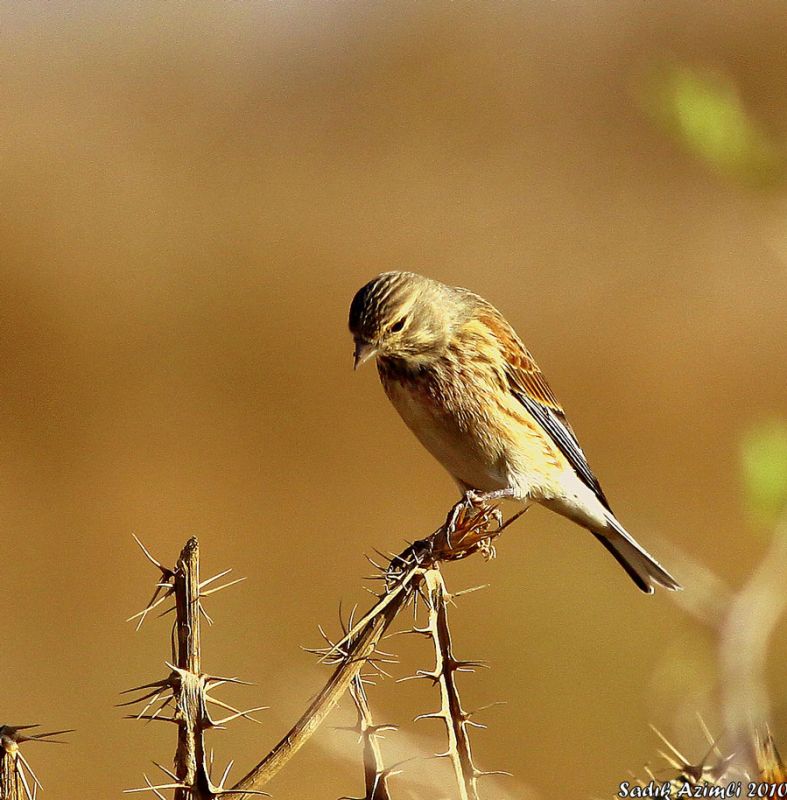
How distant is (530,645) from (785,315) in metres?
6.82

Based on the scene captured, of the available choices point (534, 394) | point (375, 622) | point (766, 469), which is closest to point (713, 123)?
point (766, 469)

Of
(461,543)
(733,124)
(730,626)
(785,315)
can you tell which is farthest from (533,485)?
(785,315)

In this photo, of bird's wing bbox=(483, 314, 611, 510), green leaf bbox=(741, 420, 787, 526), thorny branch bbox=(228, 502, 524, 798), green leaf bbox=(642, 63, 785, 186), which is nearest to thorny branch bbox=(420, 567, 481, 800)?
thorny branch bbox=(228, 502, 524, 798)

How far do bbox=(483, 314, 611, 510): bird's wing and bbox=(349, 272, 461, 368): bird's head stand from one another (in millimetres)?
302

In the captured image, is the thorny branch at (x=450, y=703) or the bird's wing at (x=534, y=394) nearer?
the thorny branch at (x=450, y=703)

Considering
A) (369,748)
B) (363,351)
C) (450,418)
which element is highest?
(363,351)

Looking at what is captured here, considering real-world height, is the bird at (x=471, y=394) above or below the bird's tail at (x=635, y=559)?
above

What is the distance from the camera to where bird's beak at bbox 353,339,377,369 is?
4.18 metres

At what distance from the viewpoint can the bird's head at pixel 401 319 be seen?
421 cm

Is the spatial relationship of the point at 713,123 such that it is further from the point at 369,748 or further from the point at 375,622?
the point at 369,748

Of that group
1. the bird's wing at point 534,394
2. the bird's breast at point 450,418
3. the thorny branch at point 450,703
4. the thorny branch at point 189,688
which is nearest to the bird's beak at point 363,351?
the bird's breast at point 450,418

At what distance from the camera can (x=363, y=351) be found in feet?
13.8

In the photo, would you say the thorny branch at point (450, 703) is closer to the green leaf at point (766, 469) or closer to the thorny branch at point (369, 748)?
the thorny branch at point (369, 748)

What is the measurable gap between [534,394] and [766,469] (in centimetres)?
314
